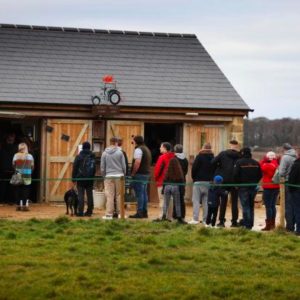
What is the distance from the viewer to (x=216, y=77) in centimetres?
3055

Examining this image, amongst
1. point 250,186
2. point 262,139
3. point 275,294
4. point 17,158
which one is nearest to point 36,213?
point 17,158

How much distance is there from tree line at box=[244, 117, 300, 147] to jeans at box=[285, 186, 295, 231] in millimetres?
27220

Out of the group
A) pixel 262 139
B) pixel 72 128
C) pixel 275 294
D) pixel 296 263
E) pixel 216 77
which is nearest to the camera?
pixel 275 294

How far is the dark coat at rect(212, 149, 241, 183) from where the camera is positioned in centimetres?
2155

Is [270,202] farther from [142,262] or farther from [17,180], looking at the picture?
[142,262]

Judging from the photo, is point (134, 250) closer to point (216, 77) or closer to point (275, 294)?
point (275, 294)

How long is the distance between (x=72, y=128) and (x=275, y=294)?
1517 cm

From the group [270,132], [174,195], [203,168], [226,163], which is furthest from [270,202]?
[270,132]

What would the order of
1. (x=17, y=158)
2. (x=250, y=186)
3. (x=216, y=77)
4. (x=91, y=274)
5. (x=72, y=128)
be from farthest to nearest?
(x=216, y=77) → (x=72, y=128) → (x=17, y=158) → (x=250, y=186) → (x=91, y=274)

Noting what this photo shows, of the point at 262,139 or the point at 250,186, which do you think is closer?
the point at 250,186

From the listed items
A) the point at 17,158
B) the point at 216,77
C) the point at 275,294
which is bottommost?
the point at 275,294

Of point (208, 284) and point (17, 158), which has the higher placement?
point (17, 158)

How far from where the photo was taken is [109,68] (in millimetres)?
29984

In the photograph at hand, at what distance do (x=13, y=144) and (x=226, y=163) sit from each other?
671 cm
